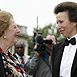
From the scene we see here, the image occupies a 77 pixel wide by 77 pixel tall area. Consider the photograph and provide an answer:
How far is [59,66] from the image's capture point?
366 centimetres

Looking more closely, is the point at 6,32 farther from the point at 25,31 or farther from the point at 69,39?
the point at 25,31

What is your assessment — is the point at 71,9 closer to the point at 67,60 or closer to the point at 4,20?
the point at 67,60

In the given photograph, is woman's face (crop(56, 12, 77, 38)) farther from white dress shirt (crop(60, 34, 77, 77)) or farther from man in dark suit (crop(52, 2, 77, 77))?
white dress shirt (crop(60, 34, 77, 77))

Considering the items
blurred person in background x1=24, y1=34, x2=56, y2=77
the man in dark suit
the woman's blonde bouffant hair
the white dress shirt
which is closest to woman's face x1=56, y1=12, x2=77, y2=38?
the man in dark suit

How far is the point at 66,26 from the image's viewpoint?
3693 mm

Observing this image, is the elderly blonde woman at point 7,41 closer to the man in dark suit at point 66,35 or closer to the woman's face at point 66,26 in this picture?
the man in dark suit at point 66,35

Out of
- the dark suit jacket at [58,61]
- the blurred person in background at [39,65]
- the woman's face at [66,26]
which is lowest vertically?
the blurred person in background at [39,65]

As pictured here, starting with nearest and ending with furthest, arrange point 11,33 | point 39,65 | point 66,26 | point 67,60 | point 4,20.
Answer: point 4,20
point 11,33
point 67,60
point 66,26
point 39,65

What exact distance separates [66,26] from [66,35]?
0.46 ft

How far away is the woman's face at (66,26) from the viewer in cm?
370

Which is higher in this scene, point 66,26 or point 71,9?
point 71,9

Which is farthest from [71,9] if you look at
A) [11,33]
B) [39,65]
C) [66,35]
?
[39,65]

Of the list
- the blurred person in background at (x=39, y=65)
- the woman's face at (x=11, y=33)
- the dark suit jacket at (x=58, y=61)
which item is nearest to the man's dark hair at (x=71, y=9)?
the dark suit jacket at (x=58, y=61)

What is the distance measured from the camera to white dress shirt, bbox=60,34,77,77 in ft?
11.4
